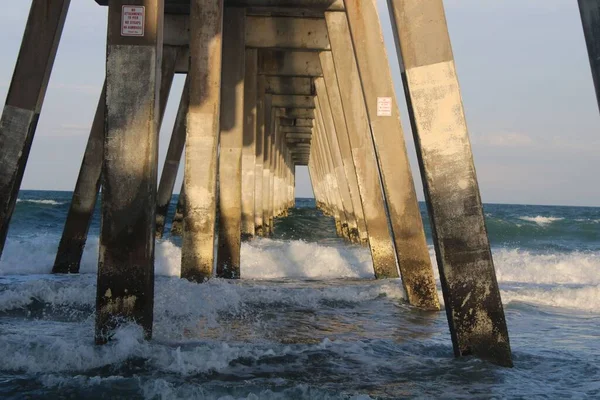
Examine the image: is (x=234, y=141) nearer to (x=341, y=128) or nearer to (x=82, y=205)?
(x=82, y=205)

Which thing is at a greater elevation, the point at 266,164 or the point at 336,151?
Result: the point at 266,164

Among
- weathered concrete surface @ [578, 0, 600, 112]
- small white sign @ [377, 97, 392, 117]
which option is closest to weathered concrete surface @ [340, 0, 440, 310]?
small white sign @ [377, 97, 392, 117]

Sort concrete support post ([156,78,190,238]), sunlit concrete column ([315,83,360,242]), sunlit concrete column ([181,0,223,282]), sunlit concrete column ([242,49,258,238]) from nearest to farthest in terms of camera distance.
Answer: sunlit concrete column ([181,0,223,282]) → sunlit concrete column ([242,49,258,238]) → concrete support post ([156,78,190,238]) → sunlit concrete column ([315,83,360,242])

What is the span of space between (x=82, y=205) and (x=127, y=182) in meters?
5.96

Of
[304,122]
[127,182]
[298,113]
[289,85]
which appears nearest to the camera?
[127,182]

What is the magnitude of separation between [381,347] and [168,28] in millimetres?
10134

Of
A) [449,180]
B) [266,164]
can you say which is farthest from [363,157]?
[266,164]

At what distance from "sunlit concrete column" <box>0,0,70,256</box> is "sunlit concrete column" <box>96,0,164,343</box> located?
2682 mm

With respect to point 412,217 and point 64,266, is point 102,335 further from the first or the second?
point 64,266

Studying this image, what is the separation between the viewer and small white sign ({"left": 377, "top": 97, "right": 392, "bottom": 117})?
25.5ft

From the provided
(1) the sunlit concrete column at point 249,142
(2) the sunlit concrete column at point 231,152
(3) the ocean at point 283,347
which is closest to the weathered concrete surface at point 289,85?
(1) the sunlit concrete column at point 249,142

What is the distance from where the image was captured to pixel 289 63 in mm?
18234

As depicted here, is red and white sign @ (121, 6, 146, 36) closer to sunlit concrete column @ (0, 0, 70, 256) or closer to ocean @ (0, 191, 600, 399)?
ocean @ (0, 191, 600, 399)

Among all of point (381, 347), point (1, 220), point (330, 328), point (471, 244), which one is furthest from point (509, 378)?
point (1, 220)
